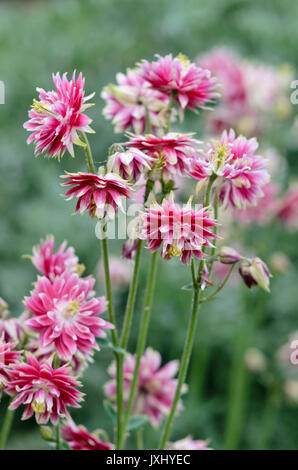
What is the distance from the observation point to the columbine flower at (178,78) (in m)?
1.14

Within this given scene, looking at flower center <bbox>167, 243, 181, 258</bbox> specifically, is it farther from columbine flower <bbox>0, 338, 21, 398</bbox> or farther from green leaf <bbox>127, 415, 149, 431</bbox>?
green leaf <bbox>127, 415, 149, 431</bbox>

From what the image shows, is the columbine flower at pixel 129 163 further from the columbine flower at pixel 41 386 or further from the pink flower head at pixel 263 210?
the pink flower head at pixel 263 210

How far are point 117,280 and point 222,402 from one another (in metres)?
0.81

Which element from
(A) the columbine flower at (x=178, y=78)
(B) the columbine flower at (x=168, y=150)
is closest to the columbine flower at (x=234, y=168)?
(B) the columbine flower at (x=168, y=150)

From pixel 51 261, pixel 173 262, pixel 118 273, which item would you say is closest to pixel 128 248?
pixel 51 261

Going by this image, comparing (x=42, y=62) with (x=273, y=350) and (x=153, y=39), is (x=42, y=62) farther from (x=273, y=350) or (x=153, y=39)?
(x=273, y=350)

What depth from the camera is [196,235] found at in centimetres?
94


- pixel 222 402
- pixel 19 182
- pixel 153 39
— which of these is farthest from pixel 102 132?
pixel 222 402

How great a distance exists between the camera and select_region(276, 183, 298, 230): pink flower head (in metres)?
2.22

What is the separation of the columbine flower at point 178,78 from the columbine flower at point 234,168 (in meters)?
0.12

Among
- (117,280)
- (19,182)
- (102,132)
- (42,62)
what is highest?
(42,62)

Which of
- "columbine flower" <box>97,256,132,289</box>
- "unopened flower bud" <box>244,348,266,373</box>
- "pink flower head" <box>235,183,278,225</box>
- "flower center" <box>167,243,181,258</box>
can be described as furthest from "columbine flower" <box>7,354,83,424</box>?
"unopened flower bud" <box>244,348,266,373</box>
